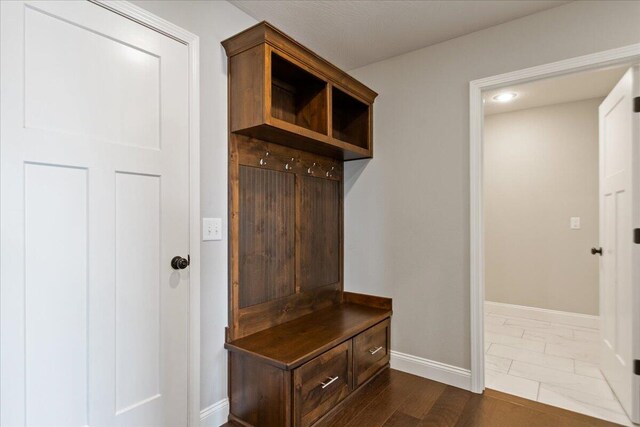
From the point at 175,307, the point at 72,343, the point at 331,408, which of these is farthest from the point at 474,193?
the point at 72,343

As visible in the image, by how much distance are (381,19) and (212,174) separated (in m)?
1.46

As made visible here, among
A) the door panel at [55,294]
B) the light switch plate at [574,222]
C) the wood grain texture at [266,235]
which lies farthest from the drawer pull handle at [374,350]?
the light switch plate at [574,222]

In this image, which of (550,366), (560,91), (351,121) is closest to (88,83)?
(351,121)

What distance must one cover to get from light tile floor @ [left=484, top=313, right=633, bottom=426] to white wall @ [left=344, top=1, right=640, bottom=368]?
50cm

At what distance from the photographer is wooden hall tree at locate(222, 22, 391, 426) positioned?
5.89ft

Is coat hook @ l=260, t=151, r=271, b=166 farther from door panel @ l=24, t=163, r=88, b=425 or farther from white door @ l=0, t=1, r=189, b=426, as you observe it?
door panel @ l=24, t=163, r=88, b=425

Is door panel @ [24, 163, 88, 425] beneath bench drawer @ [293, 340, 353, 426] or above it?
above

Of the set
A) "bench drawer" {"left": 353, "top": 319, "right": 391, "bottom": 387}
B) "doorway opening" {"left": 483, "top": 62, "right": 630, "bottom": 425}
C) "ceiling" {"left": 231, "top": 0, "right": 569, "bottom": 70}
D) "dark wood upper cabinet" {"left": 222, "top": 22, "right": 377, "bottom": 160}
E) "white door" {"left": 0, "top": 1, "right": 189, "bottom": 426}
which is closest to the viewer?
"white door" {"left": 0, "top": 1, "right": 189, "bottom": 426}

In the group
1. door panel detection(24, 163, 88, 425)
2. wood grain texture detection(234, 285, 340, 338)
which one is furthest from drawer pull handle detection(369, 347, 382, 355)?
door panel detection(24, 163, 88, 425)

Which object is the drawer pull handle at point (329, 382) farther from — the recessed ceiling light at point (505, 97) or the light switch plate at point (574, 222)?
the light switch plate at point (574, 222)

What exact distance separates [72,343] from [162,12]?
1586mm

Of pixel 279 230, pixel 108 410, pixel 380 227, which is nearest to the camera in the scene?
pixel 108 410

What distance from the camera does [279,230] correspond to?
2273mm

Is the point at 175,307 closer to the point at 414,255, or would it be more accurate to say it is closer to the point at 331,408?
the point at 331,408
